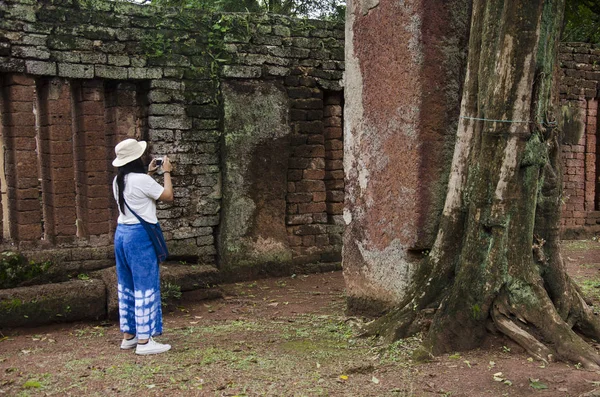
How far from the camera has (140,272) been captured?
472cm

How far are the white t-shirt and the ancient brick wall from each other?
766 centimetres

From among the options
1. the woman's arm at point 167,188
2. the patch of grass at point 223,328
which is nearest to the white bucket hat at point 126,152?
the woman's arm at point 167,188

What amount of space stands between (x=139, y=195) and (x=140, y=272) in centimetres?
54

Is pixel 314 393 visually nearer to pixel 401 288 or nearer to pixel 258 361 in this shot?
pixel 258 361

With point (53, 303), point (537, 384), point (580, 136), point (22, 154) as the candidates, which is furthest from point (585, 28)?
point (53, 303)

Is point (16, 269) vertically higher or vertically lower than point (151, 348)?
higher

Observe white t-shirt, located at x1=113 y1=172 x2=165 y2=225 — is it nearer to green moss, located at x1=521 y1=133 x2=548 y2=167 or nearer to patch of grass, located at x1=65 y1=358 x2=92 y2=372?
patch of grass, located at x1=65 y1=358 x2=92 y2=372

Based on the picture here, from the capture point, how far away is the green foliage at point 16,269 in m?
5.88

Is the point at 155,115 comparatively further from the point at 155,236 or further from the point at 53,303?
the point at 155,236

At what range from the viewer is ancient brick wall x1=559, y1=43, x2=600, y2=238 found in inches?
414

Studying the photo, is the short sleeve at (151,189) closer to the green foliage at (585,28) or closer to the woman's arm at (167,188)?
the woman's arm at (167,188)

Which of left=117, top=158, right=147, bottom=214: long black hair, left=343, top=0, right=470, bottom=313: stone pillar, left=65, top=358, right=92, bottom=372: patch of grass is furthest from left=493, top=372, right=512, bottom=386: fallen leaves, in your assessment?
left=117, top=158, right=147, bottom=214: long black hair

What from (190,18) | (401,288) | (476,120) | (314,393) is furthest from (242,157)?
(314,393)

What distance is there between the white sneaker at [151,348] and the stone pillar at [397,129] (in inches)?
61.9
